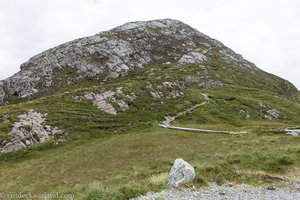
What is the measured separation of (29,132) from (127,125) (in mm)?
24314

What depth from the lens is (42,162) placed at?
50.9 meters

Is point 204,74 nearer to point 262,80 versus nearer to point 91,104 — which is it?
point 262,80

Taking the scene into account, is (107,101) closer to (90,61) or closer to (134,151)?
(134,151)

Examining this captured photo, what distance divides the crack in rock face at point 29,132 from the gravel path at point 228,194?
4510cm

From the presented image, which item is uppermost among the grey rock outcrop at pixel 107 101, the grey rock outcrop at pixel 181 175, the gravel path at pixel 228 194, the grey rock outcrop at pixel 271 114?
the grey rock outcrop at pixel 107 101

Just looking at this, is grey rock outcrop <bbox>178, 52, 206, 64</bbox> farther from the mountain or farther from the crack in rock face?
the crack in rock face

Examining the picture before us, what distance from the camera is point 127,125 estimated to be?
77.9 meters

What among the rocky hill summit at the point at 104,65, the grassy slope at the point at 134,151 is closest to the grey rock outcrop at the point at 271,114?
the grassy slope at the point at 134,151

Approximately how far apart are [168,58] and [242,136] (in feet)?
419

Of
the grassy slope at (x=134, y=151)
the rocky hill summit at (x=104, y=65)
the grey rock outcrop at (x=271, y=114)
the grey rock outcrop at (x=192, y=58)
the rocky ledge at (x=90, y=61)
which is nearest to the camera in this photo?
the grassy slope at (x=134, y=151)

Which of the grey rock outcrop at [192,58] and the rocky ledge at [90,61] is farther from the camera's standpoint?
the grey rock outcrop at [192,58]

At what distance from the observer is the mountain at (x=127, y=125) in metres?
38.0

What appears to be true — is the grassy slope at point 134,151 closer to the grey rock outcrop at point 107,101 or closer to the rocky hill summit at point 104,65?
the grey rock outcrop at point 107,101

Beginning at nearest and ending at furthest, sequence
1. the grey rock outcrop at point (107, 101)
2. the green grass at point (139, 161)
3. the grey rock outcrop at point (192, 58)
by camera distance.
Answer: the green grass at point (139, 161) → the grey rock outcrop at point (107, 101) → the grey rock outcrop at point (192, 58)
